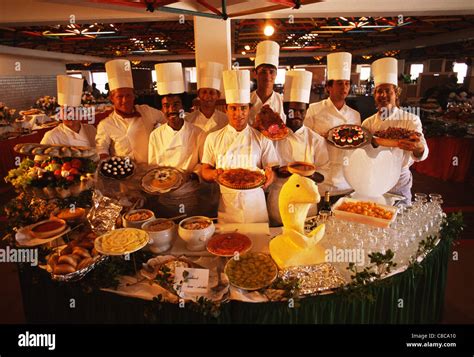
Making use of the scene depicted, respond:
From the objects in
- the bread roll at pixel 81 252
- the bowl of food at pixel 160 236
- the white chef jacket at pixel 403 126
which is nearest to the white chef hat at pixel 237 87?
the bowl of food at pixel 160 236

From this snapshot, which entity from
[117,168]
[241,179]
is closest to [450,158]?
[241,179]

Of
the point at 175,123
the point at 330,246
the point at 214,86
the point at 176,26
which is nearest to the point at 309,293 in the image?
the point at 330,246

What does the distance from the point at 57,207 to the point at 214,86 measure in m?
1.59

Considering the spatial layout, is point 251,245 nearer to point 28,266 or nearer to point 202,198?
point 202,198

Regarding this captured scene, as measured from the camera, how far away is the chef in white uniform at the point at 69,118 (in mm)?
2715

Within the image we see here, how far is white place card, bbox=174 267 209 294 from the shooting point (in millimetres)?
1625

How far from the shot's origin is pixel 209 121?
2.96 meters

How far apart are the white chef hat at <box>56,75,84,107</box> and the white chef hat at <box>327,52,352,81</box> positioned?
2.13 metres

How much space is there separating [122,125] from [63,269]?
1561 mm

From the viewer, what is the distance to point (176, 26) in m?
7.24

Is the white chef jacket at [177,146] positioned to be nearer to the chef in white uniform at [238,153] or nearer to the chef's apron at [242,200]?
the chef in white uniform at [238,153]

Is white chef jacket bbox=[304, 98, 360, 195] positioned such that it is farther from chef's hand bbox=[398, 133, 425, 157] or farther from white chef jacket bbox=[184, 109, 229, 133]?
white chef jacket bbox=[184, 109, 229, 133]

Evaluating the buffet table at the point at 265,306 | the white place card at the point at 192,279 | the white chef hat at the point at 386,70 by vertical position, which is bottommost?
the buffet table at the point at 265,306

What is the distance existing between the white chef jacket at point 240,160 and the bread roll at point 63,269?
1.10m
